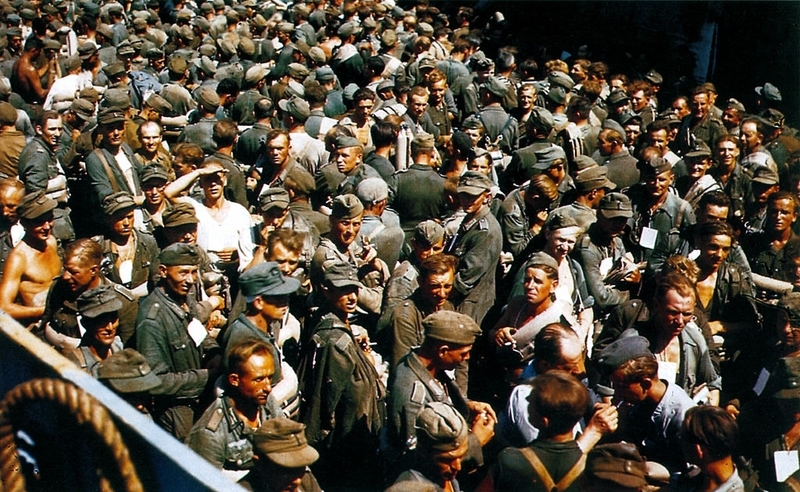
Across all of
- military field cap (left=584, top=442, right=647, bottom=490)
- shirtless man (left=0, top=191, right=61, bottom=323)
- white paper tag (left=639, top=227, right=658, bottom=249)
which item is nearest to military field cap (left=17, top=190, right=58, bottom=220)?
shirtless man (left=0, top=191, right=61, bottom=323)

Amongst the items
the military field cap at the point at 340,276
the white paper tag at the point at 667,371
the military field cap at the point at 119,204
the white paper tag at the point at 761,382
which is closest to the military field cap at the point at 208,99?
the military field cap at the point at 119,204

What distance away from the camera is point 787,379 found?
5.07 metres

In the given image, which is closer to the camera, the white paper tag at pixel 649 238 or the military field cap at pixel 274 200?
the military field cap at pixel 274 200

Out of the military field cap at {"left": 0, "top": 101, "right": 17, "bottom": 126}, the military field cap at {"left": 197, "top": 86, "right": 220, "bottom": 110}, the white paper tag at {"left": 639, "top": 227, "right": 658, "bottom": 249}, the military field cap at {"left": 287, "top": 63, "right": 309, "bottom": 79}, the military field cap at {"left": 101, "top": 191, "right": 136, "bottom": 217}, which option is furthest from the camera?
the military field cap at {"left": 287, "top": 63, "right": 309, "bottom": 79}

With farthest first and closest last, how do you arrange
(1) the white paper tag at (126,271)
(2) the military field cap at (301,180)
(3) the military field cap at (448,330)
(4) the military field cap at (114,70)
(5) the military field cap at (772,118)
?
(4) the military field cap at (114,70), (5) the military field cap at (772,118), (2) the military field cap at (301,180), (1) the white paper tag at (126,271), (3) the military field cap at (448,330)

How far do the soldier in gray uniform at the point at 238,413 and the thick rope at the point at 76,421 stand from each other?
3.17ft

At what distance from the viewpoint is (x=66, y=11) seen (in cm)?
1620

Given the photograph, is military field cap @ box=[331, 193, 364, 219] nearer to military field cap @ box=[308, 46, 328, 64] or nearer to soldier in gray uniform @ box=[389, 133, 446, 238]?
soldier in gray uniform @ box=[389, 133, 446, 238]

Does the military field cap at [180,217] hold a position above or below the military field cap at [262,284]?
below

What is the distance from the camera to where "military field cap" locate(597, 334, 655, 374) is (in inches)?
186

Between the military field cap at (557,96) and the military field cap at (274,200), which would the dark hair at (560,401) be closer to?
the military field cap at (274,200)

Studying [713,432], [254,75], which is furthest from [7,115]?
[713,432]

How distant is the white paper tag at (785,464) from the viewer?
15.7 ft

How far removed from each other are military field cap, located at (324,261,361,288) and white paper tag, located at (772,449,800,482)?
2488 mm
